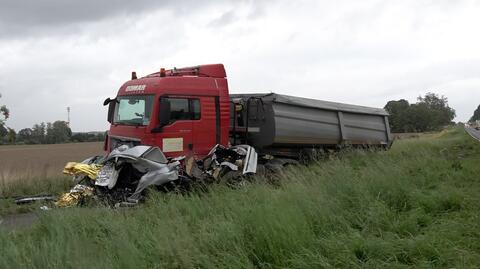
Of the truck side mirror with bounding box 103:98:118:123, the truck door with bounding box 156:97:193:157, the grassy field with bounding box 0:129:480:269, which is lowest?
the grassy field with bounding box 0:129:480:269

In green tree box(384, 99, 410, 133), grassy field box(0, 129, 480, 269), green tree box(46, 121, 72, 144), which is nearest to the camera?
grassy field box(0, 129, 480, 269)

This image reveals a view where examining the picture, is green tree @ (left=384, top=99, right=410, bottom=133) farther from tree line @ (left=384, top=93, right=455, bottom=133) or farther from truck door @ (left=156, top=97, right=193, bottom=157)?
truck door @ (left=156, top=97, right=193, bottom=157)

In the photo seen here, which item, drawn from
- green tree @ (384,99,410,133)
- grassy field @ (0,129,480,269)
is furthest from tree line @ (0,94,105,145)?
grassy field @ (0,129,480,269)

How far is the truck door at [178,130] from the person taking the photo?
422 inches

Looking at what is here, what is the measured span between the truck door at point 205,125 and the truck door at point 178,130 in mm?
171

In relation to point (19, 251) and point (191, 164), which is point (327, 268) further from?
point (191, 164)

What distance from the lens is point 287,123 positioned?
12.3 m

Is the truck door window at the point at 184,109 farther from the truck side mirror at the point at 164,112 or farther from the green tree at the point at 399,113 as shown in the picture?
the green tree at the point at 399,113

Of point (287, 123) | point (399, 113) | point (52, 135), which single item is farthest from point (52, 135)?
point (287, 123)

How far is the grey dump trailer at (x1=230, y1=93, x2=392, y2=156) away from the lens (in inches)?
475

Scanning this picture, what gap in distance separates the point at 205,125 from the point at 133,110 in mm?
1760

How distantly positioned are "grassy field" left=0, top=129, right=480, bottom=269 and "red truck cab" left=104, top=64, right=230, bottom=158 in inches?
121

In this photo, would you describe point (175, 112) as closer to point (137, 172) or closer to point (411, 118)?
point (137, 172)

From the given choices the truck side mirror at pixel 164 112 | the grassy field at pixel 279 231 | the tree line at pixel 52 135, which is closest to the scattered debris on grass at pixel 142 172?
the truck side mirror at pixel 164 112
